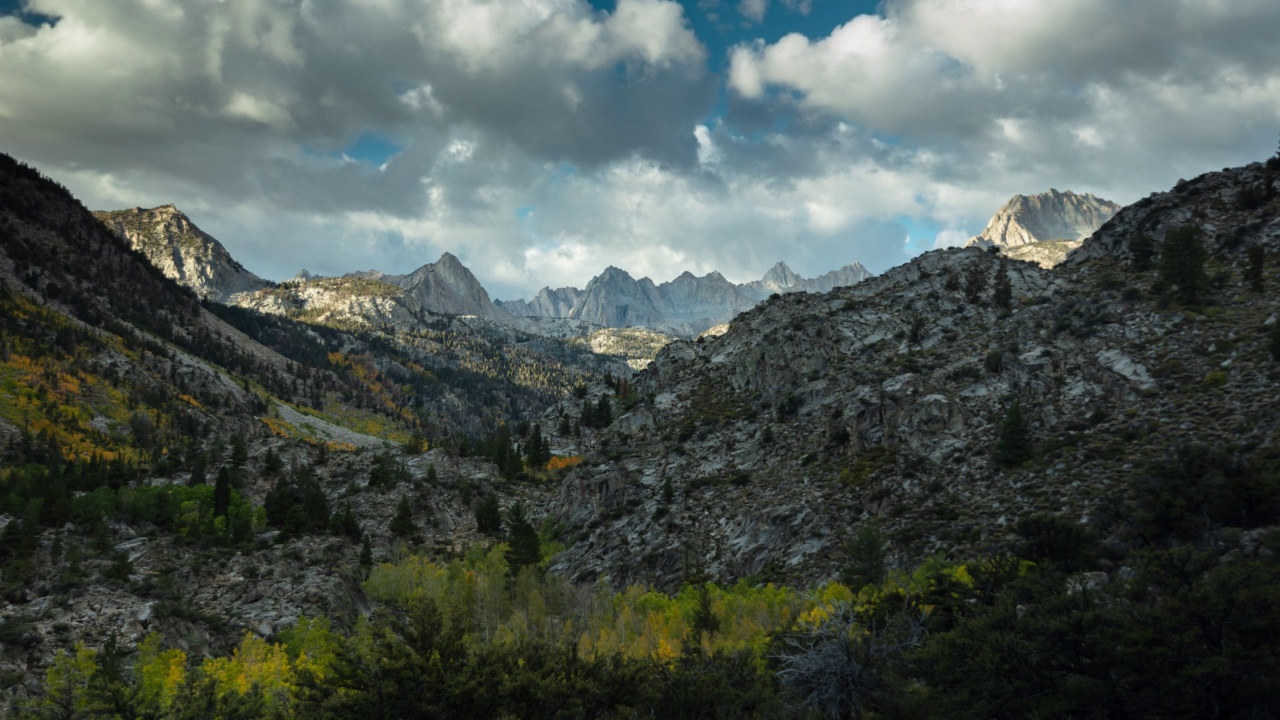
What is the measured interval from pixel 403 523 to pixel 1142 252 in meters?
119

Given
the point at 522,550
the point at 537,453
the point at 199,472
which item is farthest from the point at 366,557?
the point at 537,453

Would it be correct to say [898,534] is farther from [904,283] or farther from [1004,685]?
[904,283]

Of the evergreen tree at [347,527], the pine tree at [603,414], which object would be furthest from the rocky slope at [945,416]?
the pine tree at [603,414]

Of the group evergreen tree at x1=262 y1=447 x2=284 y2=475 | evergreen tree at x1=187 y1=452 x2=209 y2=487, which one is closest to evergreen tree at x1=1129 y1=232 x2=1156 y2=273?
evergreen tree at x1=187 y1=452 x2=209 y2=487

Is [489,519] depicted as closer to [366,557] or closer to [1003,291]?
[366,557]

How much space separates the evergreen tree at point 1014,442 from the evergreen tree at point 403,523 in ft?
280

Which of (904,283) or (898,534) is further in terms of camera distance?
(904,283)

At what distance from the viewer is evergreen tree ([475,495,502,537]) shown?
105 metres

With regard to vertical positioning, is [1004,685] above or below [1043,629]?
below

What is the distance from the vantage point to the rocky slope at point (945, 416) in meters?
57.8

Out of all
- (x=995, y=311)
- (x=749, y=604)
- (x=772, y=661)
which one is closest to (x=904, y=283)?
(x=995, y=311)

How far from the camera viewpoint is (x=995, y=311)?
102688 mm

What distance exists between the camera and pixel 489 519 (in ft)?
348

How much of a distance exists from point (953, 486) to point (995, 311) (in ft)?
164
